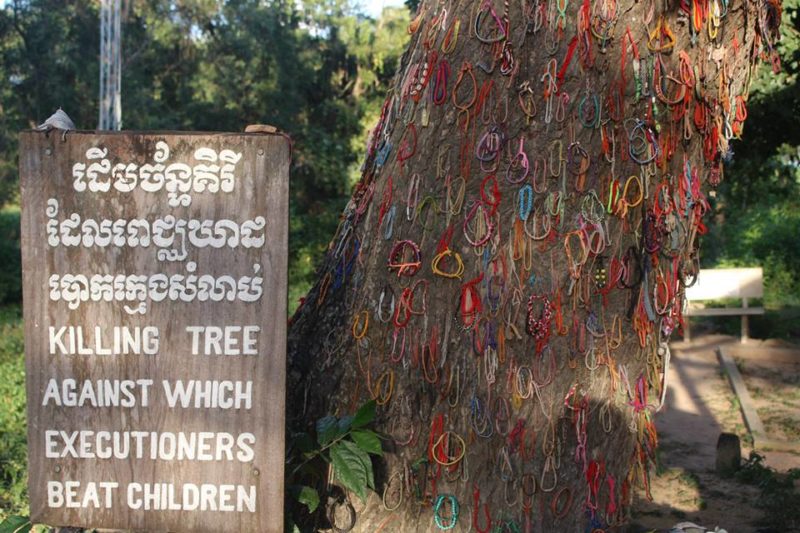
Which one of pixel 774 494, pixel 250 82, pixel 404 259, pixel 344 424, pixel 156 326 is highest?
pixel 250 82

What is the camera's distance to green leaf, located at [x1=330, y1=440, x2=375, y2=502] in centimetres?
309

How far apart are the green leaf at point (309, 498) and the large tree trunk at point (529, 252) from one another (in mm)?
263

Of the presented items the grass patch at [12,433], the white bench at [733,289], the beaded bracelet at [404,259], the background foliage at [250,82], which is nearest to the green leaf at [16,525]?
the beaded bracelet at [404,259]

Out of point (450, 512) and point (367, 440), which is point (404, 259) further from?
point (450, 512)

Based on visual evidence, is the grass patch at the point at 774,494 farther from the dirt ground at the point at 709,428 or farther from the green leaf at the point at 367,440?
the green leaf at the point at 367,440

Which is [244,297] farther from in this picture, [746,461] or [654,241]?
[746,461]

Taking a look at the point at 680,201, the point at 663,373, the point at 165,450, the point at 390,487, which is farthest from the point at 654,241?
the point at 165,450

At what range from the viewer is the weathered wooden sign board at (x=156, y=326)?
9.30ft

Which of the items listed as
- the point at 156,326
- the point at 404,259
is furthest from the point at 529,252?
the point at 156,326

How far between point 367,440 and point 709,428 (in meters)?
6.93

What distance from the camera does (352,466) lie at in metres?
3.12

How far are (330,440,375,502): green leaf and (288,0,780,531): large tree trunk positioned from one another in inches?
7.8

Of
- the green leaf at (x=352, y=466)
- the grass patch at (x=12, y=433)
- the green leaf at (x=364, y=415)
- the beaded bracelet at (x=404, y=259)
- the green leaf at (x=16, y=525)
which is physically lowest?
the grass patch at (x=12, y=433)

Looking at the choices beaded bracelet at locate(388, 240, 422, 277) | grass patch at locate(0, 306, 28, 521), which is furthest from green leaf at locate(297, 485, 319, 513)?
grass patch at locate(0, 306, 28, 521)
